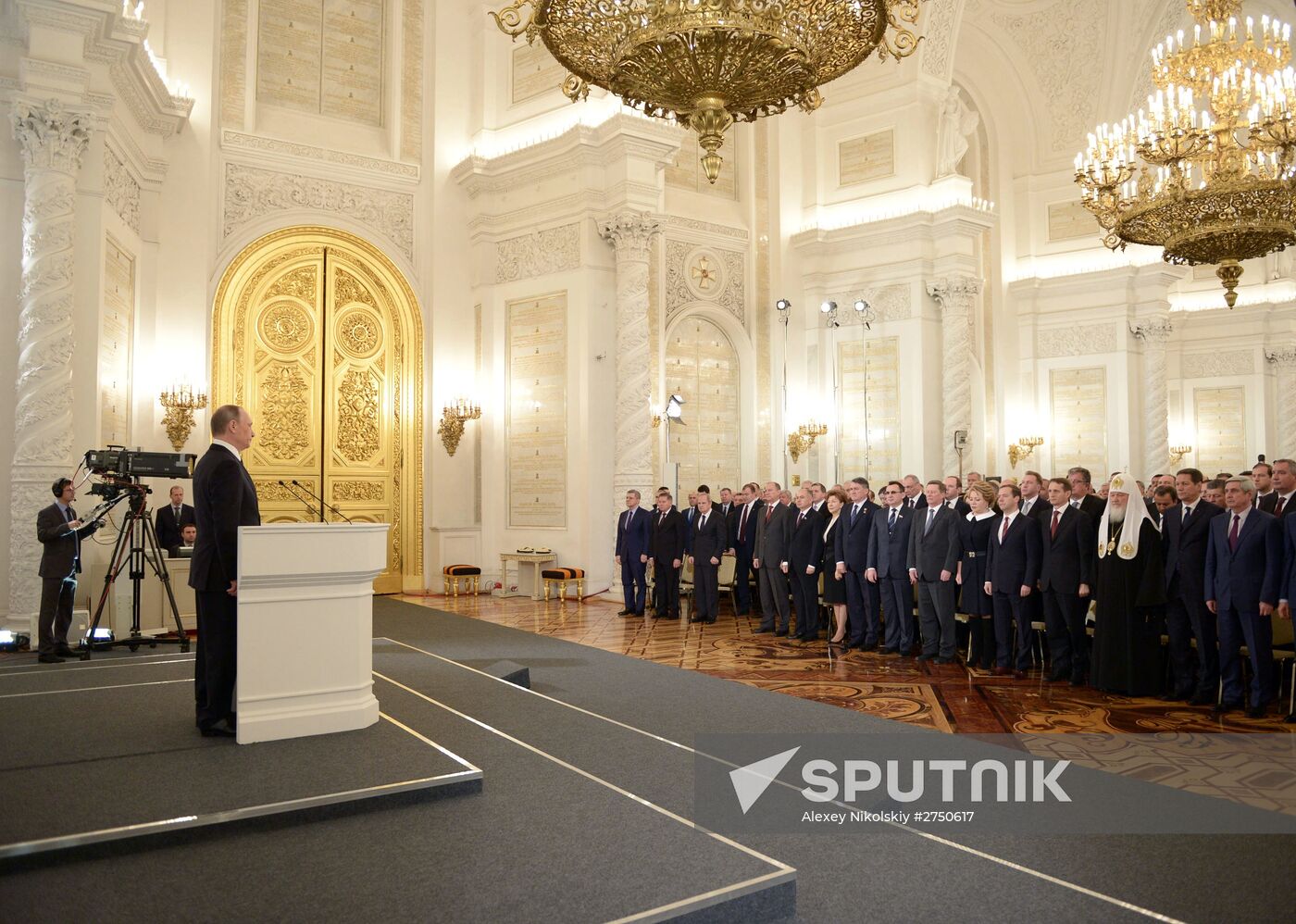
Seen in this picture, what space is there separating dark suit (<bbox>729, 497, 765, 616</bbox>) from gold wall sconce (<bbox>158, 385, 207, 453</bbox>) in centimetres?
655

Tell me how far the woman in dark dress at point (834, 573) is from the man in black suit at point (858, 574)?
0.07m

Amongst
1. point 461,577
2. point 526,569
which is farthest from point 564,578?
point 461,577

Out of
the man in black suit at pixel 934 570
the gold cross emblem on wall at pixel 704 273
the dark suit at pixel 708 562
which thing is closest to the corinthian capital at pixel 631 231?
the gold cross emblem on wall at pixel 704 273

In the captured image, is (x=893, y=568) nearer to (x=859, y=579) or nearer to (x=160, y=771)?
(x=859, y=579)

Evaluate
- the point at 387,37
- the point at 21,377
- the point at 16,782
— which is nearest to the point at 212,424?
the point at 16,782

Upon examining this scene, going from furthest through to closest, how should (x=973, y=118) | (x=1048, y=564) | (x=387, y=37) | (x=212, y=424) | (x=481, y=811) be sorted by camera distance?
(x=973, y=118)
(x=387, y=37)
(x=1048, y=564)
(x=212, y=424)
(x=481, y=811)

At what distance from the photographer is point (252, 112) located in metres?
12.1

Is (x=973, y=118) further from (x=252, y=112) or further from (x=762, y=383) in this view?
(x=252, y=112)

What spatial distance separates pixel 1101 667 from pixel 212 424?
5.87 m

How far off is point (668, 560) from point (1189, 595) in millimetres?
5740

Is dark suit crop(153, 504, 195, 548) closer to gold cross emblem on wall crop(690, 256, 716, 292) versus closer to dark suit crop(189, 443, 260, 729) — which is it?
dark suit crop(189, 443, 260, 729)

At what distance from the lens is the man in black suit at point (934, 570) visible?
770cm

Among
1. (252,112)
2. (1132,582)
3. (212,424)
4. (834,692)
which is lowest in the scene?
(834,692)

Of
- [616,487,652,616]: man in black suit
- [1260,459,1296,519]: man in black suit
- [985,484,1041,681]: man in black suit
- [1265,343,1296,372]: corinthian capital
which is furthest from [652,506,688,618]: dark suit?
[1265,343,1296,372]: corinthian capital
